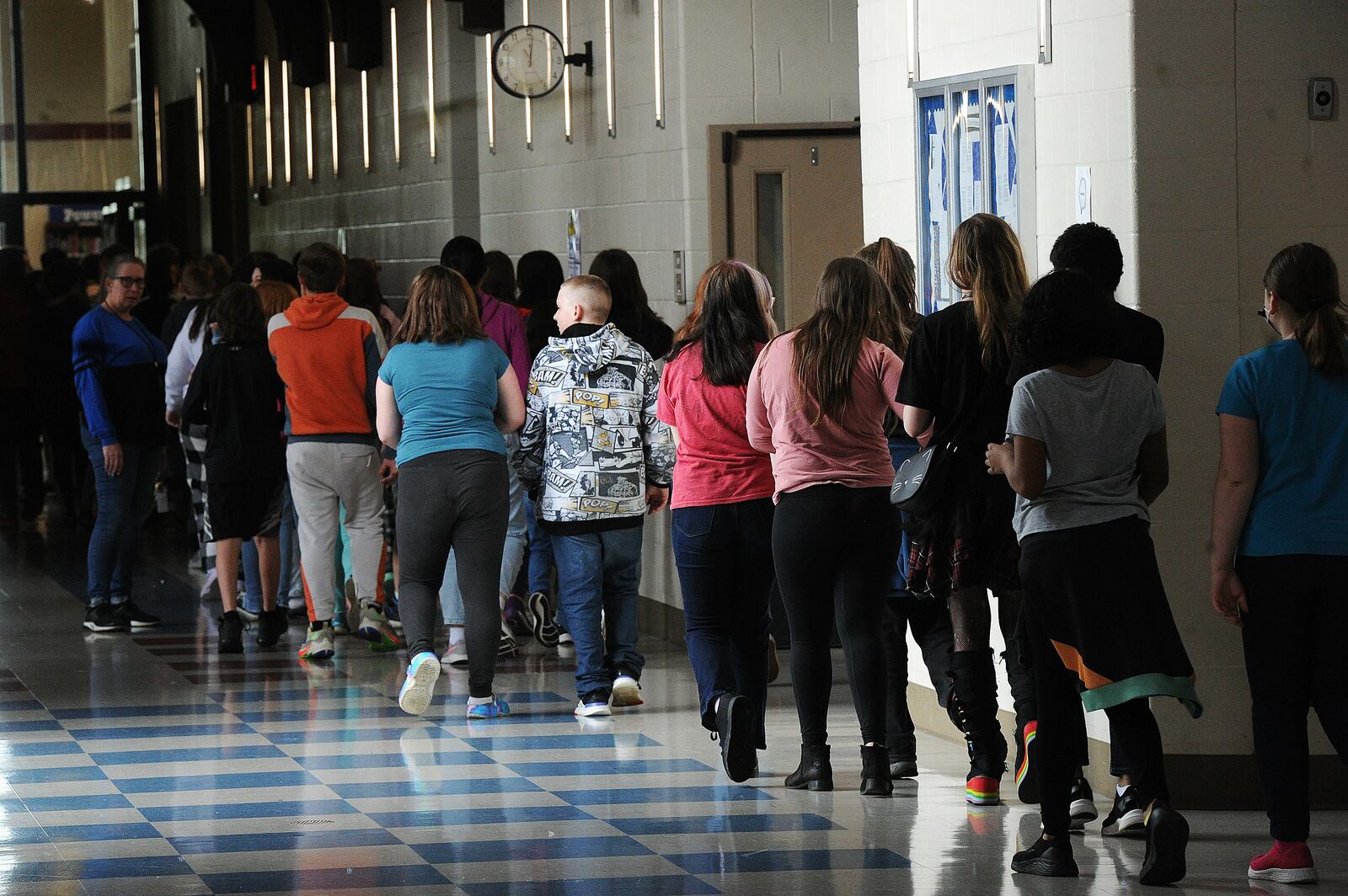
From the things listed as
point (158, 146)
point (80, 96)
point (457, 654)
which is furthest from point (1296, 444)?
point (80, 96)

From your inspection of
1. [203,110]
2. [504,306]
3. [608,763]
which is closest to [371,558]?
[504,306]

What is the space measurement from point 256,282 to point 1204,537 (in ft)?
16.5

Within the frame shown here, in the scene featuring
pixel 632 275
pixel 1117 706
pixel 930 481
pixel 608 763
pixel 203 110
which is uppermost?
pixel 203 110

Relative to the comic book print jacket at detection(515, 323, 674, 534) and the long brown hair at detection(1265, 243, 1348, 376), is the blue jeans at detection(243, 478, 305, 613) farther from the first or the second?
the long brown hair at detection(1265, 243, 1348, 376)

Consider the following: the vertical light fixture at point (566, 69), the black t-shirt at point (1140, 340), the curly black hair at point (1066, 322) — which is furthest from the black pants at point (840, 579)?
the vertical light fixture at point (566, 69)

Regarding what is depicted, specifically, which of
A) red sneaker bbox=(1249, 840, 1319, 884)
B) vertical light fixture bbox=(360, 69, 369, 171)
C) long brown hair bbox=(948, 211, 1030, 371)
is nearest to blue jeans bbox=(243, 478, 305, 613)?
long brown hair bbox=(948, 211, 1030, 371)

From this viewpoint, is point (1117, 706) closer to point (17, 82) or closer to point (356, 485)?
point (356, 485)

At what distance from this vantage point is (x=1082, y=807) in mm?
5312

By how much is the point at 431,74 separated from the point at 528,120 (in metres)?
1.58

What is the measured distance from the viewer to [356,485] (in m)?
8.22

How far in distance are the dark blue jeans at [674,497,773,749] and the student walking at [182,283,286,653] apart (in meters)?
2.86

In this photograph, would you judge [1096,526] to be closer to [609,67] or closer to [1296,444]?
[1296,444]

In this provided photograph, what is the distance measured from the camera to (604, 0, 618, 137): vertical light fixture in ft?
30.8

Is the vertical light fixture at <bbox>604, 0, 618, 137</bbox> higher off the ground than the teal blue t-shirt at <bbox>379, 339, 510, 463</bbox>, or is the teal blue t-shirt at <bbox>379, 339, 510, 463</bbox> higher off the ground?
the vertical light fixture at <bbox>604, 0, 618, 137</bbox>
